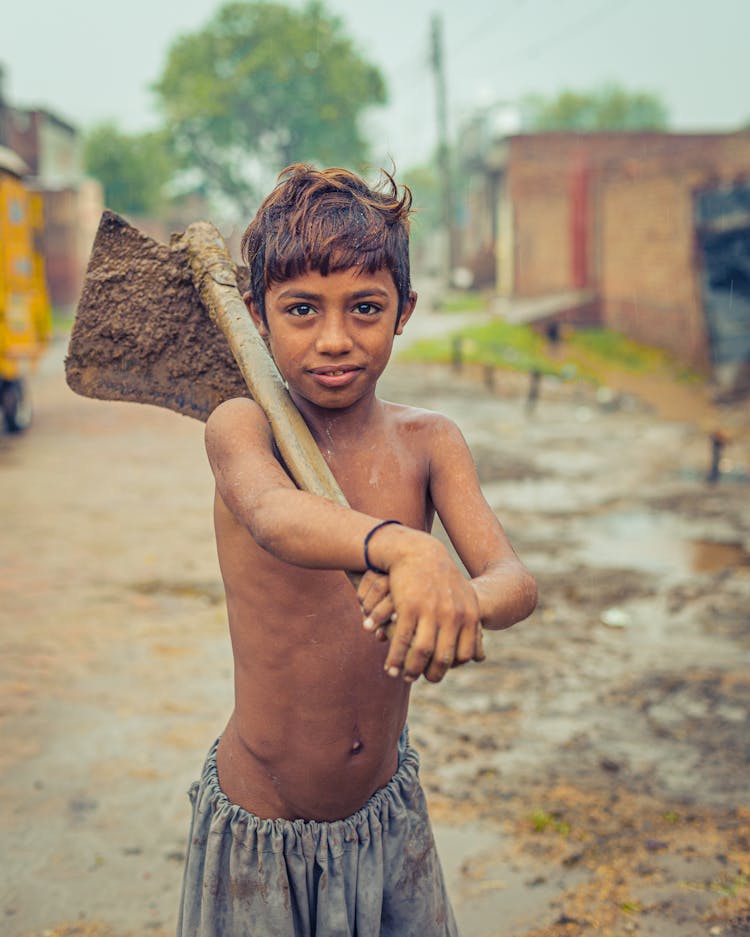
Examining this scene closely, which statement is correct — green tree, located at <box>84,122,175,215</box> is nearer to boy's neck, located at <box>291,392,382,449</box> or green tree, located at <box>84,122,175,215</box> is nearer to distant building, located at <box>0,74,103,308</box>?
distant building, located at <box>0,74,103,308</box>

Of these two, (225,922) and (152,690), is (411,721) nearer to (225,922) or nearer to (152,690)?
(152,690)

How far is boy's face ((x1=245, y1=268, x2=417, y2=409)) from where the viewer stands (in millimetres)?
1425

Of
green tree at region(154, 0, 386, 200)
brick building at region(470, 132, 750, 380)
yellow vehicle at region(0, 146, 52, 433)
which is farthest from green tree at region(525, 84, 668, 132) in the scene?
yellow vehicle at region(0, 146, 52, 433)

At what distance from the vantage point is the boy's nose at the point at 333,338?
1.41 m

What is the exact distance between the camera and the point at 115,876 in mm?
2627

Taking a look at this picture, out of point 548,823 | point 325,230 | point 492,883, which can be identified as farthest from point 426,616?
point 548,823

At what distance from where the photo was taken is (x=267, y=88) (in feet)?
119

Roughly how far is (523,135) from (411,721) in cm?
1912

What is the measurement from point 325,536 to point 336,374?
33cm

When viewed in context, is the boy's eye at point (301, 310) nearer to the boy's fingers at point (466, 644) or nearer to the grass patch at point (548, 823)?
the boy's fingers at point (466, 644)

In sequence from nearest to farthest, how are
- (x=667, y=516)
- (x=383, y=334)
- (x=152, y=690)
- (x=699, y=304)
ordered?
(x=383, y=334) < (x=152, y=690) < (x=667, y=516) < (x=699, y=304)

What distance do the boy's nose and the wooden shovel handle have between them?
136 mm

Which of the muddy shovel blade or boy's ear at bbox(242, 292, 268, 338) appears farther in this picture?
the muddy shovel blade

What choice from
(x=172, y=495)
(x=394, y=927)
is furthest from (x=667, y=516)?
(x=394, y=927)
